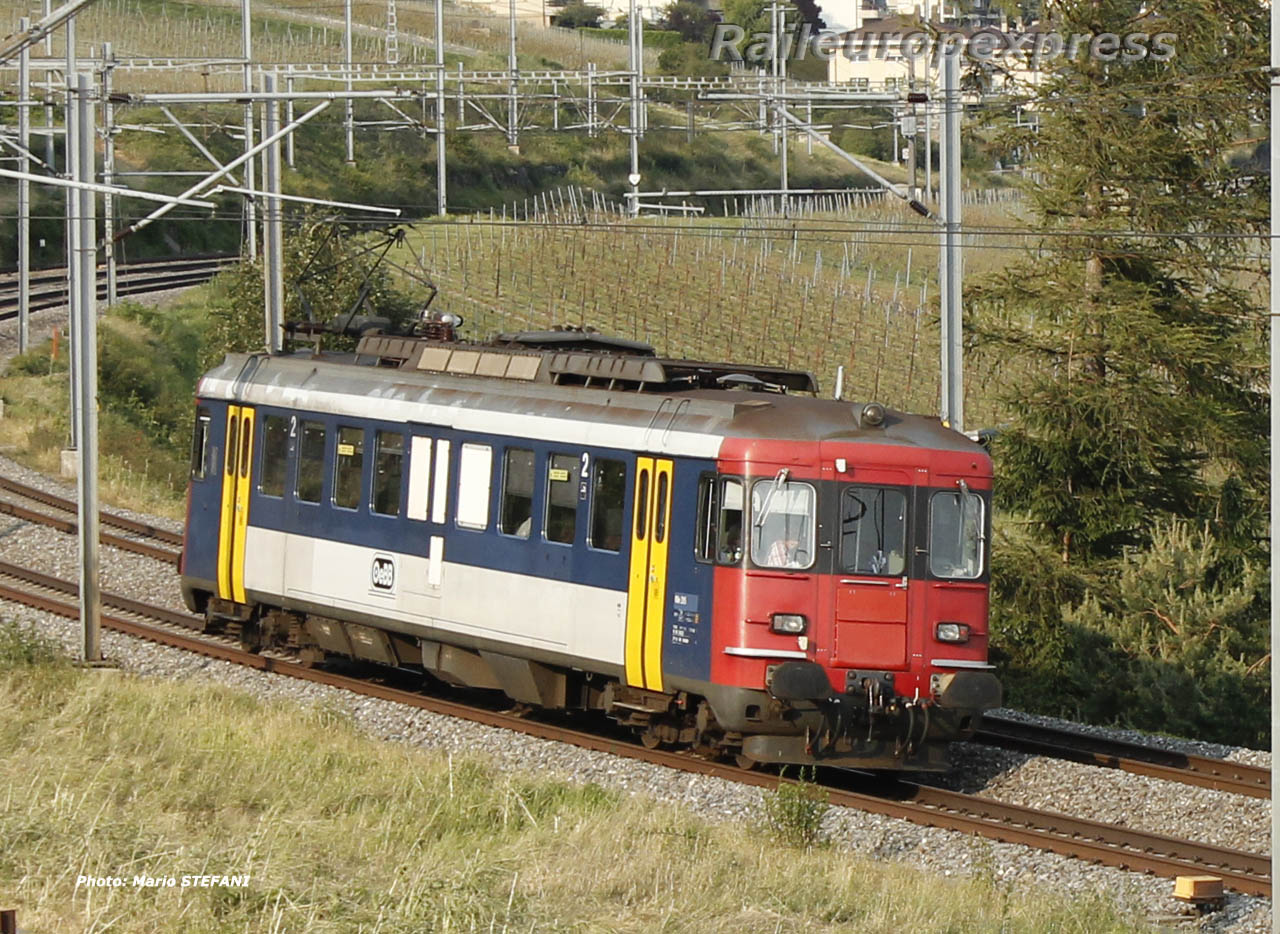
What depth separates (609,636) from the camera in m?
15.1

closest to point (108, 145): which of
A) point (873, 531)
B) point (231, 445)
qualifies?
point (231, 445)

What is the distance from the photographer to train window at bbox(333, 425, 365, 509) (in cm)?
1766

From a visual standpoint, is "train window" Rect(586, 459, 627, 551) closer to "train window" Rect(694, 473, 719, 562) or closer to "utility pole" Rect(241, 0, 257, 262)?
"train window" Rect(694, 473, 719, 562)

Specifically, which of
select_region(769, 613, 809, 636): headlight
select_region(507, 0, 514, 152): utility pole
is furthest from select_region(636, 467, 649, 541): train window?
select_region(507, 0, 514, 152): utility pole

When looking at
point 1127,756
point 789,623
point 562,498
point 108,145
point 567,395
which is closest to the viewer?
point 789,623

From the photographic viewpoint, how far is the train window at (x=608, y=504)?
590 inches

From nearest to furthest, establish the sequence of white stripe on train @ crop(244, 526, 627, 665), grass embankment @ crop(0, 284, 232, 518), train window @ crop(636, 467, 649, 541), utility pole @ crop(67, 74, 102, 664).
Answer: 1. train window @ crop(636, 467, 649, 541)
2. white stripe on train @ crop(244, 526, 627, 665)
3. utility pole @ crop(67, 74, 102, 664)
4. grass embankment @ crop(0, 284, 232, 518)

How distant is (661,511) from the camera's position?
48.0 feet

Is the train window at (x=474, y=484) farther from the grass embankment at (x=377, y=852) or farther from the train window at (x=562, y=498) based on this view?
the grass embankment at (x=377, y=852)

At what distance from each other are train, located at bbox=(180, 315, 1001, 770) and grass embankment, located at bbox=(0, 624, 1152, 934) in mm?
1633

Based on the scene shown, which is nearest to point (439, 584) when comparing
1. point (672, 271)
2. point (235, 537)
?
point (235, 537)

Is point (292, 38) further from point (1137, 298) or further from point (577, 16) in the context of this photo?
point (1137, 298)

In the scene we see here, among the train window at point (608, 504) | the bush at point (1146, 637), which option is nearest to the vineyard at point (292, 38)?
the bush at point (1146, 637)

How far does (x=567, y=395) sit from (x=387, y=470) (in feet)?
7.66
